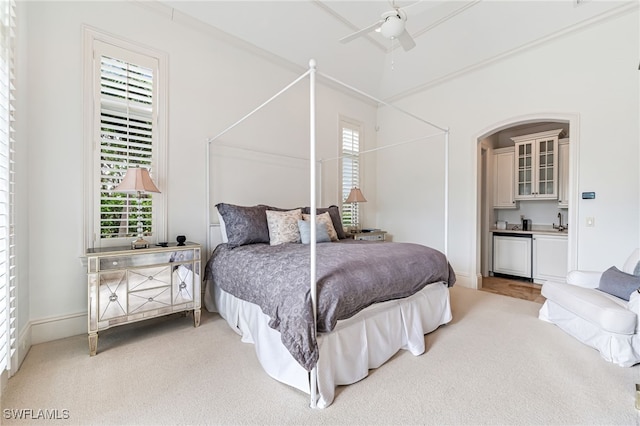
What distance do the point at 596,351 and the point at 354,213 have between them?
3529 mm

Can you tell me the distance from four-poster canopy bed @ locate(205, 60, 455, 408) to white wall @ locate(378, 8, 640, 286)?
192 centimetres

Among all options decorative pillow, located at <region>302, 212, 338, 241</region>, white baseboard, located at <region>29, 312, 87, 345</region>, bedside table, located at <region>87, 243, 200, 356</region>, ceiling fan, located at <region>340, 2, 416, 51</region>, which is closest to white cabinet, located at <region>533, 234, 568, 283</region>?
decorative pillow, located at <region>302, 212, 338, 241</region>

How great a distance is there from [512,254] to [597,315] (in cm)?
286

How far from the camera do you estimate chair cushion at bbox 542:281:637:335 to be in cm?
215

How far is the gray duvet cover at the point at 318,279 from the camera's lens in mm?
1688

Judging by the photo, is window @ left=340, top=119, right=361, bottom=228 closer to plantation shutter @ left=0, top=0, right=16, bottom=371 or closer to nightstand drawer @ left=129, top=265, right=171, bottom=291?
nightstand drawer @ left=129, top=265, right=171, bottom=291

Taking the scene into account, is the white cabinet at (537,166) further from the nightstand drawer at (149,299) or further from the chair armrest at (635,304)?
the nightstand drawer at (149,299)

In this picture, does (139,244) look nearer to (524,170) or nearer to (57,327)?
(57,327)

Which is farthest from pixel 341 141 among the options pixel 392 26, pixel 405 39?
pixel 392 26

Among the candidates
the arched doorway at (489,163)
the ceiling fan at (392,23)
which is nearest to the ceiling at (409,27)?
the ceiling fan at (392,23)

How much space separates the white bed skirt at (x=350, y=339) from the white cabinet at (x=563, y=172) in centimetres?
347

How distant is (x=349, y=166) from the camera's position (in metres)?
5.15

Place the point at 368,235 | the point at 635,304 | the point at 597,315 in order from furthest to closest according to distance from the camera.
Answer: the point at 368,235 → the point at 597,315 → the point at 635,304

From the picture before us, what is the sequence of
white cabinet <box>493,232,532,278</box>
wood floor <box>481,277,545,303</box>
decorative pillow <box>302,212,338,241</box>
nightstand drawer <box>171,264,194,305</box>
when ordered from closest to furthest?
nightstand drawer <box>171,264,194,305</box> → decorative pillow <box>302,212,338,241</box> → wood floor <box>481,277,545,303</box> → white cabinet <box>493,232,532,278</box>
